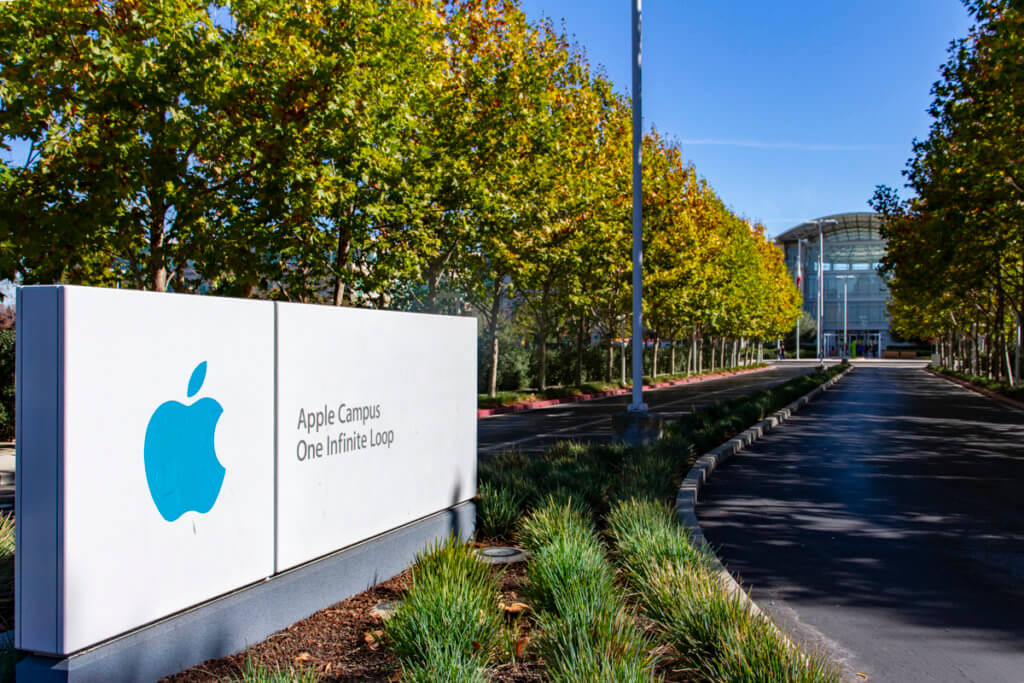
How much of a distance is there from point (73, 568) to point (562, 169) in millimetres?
21966

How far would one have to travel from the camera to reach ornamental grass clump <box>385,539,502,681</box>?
10.7ft

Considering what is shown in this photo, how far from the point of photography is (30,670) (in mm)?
3020

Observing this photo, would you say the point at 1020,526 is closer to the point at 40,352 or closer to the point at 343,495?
the point at 343,495

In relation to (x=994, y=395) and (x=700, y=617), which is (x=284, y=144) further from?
(x=994, y=395)

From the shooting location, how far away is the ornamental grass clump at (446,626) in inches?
128

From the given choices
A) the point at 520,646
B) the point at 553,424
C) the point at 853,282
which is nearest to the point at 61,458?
the point at 520,646

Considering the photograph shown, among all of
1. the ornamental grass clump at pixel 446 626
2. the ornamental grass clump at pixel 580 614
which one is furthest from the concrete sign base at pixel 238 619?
the ornamental grass clump at pixel 580 614

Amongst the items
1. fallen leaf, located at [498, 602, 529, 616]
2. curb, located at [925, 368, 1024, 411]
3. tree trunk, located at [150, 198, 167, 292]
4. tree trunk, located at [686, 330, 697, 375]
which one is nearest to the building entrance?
tree trunk, located at [686, 330, 697, 375]

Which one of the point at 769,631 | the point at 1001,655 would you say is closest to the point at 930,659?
the point at 1001,655

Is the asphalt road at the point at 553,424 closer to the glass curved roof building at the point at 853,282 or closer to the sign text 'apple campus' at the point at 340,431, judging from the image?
the sign text 'apple campus' at the point at 340,431

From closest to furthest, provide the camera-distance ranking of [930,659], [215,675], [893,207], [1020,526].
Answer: [215,675] → [930,659] → [1020,526] → [893,207]

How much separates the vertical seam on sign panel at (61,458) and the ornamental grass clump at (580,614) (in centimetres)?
190

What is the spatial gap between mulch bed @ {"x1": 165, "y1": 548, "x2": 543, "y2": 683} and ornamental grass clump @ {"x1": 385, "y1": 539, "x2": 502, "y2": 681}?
126mm

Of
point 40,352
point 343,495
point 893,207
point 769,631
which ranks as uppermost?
point 893,207
